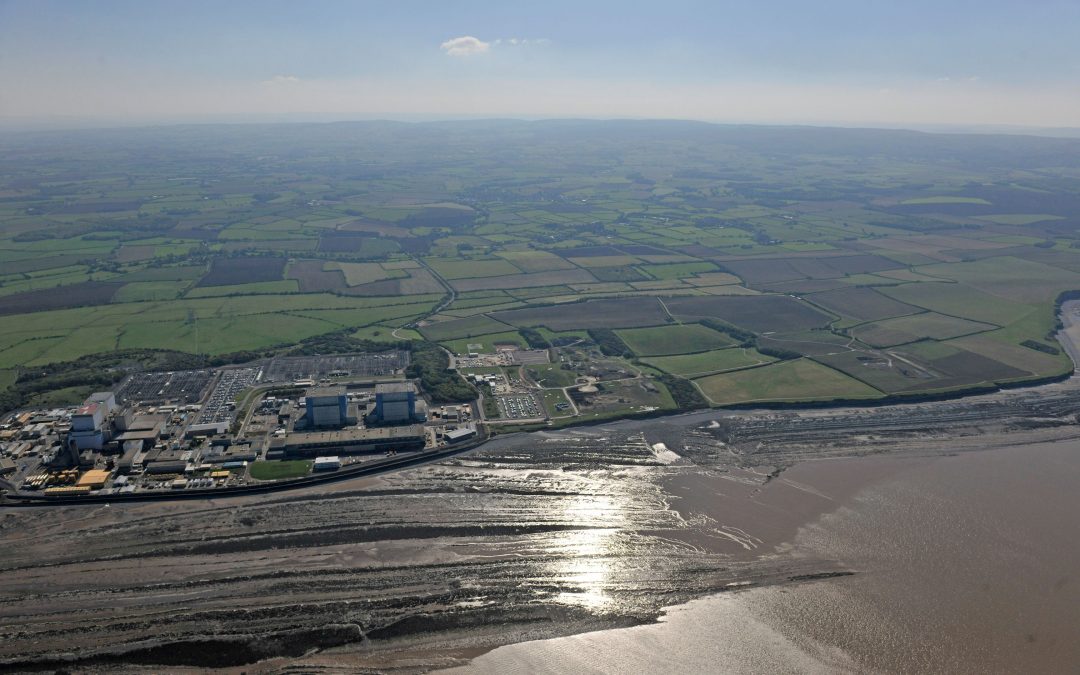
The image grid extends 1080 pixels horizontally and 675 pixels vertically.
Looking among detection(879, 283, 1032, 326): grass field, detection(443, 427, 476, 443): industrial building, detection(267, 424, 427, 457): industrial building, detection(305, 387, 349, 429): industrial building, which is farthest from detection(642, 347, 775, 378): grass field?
detection(879, 283, 1032, 326): grass field

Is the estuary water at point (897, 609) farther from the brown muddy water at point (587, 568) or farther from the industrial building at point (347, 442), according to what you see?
the industrial building at point (347, 442)

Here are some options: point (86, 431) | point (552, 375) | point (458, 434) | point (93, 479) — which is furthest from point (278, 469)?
point (552, 375)

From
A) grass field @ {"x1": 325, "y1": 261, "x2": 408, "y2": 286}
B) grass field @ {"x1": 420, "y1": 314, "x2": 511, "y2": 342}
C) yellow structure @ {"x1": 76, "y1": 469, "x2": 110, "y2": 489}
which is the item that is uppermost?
grass field @ {"x1": 325, "y1": 261, "x2": 408, "y2": 286}

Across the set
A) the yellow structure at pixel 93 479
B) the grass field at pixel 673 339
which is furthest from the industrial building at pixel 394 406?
the grass field at pixel 673 339

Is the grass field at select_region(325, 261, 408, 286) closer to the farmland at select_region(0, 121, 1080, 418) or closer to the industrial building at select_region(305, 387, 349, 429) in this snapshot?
the farmland at select_region(0, 121, 1080, 418)

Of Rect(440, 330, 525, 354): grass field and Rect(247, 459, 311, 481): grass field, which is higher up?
Rect(440, 330, 525, 354): grass field

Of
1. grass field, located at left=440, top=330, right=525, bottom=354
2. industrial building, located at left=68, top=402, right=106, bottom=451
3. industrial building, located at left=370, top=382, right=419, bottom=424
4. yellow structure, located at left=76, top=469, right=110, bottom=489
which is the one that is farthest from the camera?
grass field, located at left=440, top=330, right=525, bottom=354

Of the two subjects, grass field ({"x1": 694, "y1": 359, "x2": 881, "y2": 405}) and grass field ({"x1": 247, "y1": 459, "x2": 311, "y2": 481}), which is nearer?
grass field ({"x1": 247, "y1": 459, "x2": 311, "y2": 481})
